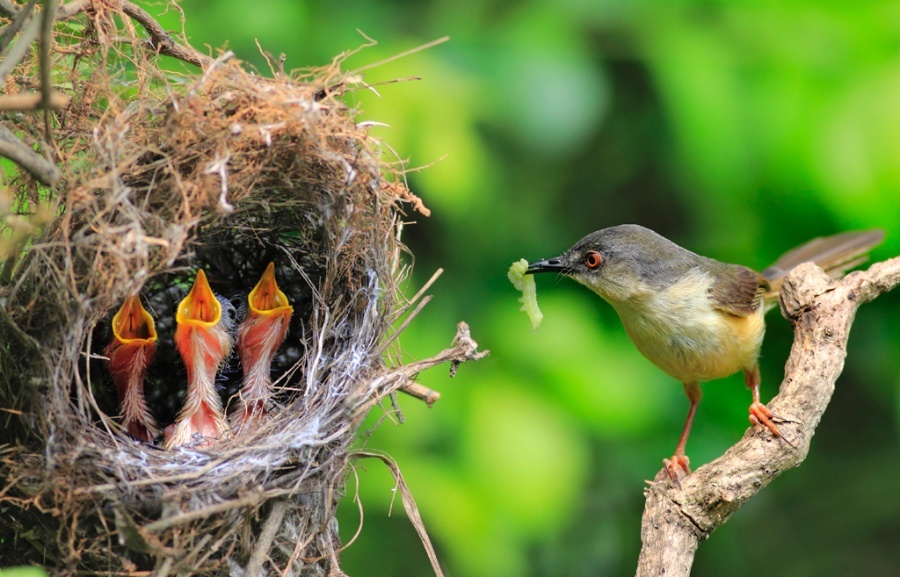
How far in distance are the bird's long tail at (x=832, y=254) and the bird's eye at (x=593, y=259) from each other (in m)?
0.95

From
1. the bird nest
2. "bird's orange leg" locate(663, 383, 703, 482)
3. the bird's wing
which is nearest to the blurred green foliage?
"bird's orange leg" locate(663, 383, 703, 482)

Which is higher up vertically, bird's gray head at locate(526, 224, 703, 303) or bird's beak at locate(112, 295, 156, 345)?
bird's gray head at locate(526, 224, 703, 303)

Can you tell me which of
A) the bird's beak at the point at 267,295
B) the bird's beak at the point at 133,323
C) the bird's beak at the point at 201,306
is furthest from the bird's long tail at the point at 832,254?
the bird's beak at the point at 133,323

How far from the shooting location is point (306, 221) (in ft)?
11.4

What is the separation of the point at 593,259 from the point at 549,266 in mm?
186

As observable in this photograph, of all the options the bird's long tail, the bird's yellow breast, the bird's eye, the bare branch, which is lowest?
the bird's yellow breast

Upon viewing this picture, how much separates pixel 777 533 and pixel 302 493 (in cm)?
364

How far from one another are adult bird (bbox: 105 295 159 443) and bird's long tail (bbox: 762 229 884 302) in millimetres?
2741

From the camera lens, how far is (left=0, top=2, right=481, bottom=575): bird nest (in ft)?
8.46

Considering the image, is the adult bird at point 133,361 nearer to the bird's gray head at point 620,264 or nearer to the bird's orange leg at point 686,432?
the bird's gray head at point 620,264

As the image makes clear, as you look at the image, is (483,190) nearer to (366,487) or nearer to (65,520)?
(366,487)

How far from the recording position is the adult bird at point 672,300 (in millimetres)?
4027

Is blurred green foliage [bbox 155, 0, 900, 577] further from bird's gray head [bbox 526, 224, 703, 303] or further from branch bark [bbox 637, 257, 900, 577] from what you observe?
branch bark [bbox 637, 257, 900, 577]

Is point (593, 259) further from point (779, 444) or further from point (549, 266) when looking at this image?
point (779, 444)
